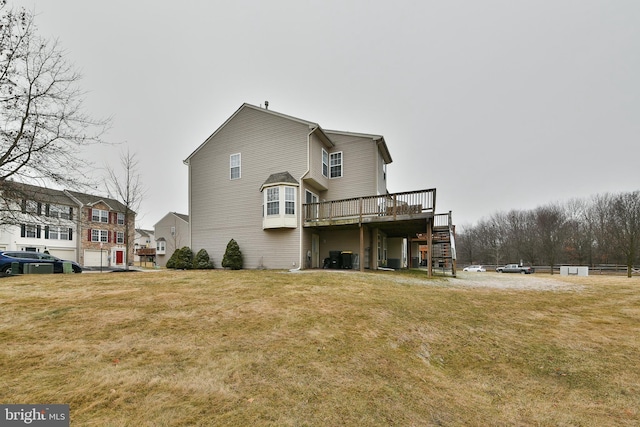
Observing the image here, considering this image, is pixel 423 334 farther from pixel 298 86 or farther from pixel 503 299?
pixel 298 86

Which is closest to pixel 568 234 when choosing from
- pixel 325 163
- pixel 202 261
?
pixel 325 163

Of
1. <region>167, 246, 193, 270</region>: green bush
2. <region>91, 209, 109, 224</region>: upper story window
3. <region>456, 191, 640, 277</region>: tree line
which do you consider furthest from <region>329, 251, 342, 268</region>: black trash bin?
<region>91, 209, 109, 224</region>: upper story window

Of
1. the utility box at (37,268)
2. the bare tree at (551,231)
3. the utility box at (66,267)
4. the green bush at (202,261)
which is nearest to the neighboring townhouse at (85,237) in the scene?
the utility box at (66,267)

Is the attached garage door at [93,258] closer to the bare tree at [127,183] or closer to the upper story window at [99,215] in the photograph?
the upper story window at [99,215]

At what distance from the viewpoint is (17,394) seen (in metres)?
2.84

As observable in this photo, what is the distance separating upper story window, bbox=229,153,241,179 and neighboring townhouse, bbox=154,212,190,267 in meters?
14.9

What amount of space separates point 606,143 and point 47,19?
46186mm

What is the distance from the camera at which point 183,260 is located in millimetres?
17438

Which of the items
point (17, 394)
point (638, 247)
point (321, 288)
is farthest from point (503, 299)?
point (638, 247)

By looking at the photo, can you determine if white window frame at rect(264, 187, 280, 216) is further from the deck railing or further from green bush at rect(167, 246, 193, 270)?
green bush at rect(167, 246, 193, 270)

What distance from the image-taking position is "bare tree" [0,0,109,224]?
29.2ft

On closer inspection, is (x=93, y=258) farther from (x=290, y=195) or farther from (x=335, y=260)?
(x=335, y=260)

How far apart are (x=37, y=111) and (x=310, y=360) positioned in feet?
41.5

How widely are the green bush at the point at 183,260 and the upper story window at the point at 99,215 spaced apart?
24.1m
